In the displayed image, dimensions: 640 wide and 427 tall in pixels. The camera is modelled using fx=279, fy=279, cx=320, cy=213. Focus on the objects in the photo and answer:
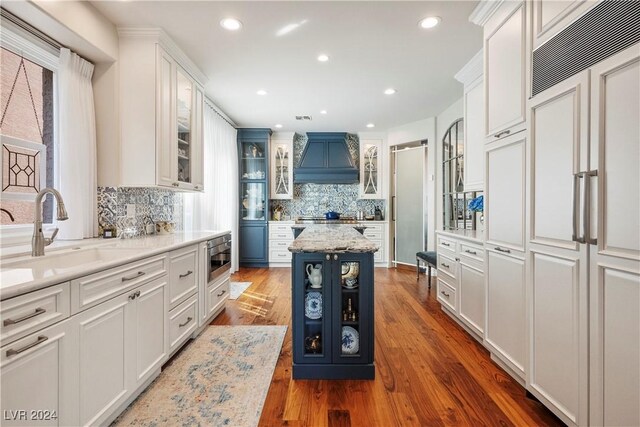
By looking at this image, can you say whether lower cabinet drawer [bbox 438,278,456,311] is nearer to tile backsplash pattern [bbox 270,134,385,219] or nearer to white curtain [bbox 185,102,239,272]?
tile backsplash pattern [bbox 270,134,385,219]

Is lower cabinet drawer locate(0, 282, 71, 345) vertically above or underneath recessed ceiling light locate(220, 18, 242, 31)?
underneath

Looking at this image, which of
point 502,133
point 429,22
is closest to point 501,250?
point 502,133

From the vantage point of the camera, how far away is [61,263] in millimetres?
1738

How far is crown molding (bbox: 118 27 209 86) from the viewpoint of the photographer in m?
2.40

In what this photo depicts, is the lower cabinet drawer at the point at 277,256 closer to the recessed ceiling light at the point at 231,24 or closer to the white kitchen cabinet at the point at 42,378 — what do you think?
the recessed ceiling light at the point at 231,24

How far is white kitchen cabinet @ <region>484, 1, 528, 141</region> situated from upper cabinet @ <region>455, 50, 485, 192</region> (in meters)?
0.79

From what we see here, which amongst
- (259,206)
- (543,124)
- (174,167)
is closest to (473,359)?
(543,124)

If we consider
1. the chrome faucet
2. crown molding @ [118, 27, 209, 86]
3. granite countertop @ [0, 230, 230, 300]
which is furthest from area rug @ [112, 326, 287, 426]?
crown molding @ [118, 27, 209, 86]

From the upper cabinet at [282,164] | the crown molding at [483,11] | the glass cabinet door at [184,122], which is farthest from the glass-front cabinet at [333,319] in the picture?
the upper cabinet at [282,164]

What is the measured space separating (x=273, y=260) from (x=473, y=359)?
410 cm

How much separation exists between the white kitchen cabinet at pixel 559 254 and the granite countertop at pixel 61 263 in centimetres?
233

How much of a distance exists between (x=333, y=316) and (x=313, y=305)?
160 mm

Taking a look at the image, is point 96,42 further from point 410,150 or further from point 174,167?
point 410,150

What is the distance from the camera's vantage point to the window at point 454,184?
394cm
